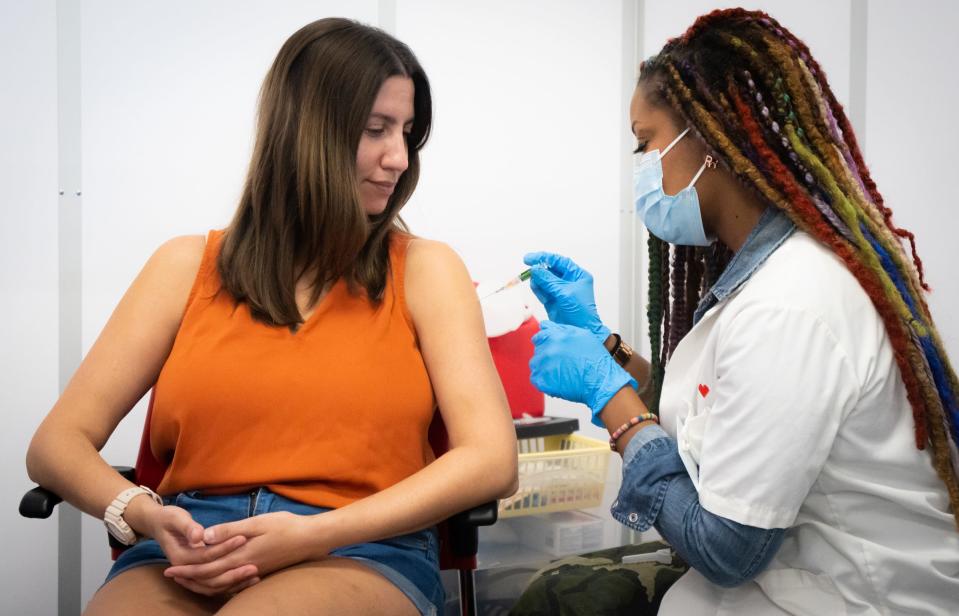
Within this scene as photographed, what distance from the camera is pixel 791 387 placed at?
0.99 meters

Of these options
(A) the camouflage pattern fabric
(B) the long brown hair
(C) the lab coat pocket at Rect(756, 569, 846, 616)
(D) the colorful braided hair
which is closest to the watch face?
(B) the long brown hair

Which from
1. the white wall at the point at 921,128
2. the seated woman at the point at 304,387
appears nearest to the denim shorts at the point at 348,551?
the seated woman at the point at 304,387

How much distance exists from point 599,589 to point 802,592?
15.0 inches

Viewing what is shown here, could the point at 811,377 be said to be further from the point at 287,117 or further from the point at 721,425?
the point at 287,117

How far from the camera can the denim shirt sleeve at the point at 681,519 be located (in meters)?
1.05

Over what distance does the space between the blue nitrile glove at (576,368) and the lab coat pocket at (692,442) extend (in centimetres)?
18

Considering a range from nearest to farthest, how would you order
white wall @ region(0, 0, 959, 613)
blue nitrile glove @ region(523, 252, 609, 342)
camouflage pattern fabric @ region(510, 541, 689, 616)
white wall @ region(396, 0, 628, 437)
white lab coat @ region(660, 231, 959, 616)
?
1. white lab coat @ region(660, 231, 959, 616)
2. camouflage pattern fabric @ region(510, 541, 689, 616)
3. blue nitrile glove @ region(523, 252, 609, 342)
4. white wall @ region(0, 0, 959, 613)
5. white wall @ region(396, 0, 628, 437)

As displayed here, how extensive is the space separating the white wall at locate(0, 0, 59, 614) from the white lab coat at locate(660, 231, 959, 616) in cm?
195

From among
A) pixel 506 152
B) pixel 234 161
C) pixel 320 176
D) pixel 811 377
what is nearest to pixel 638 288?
pixel 506 152

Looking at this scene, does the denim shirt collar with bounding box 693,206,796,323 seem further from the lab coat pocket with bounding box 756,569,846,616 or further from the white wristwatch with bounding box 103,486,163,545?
the white wristwatch with bounding box 103,486,163,545

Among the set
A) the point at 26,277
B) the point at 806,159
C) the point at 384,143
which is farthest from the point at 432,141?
the point at 806,159

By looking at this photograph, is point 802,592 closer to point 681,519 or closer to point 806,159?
point 681,519

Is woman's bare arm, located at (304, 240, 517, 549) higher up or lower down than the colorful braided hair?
lower down

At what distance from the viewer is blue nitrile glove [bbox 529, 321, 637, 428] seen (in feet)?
4.43
